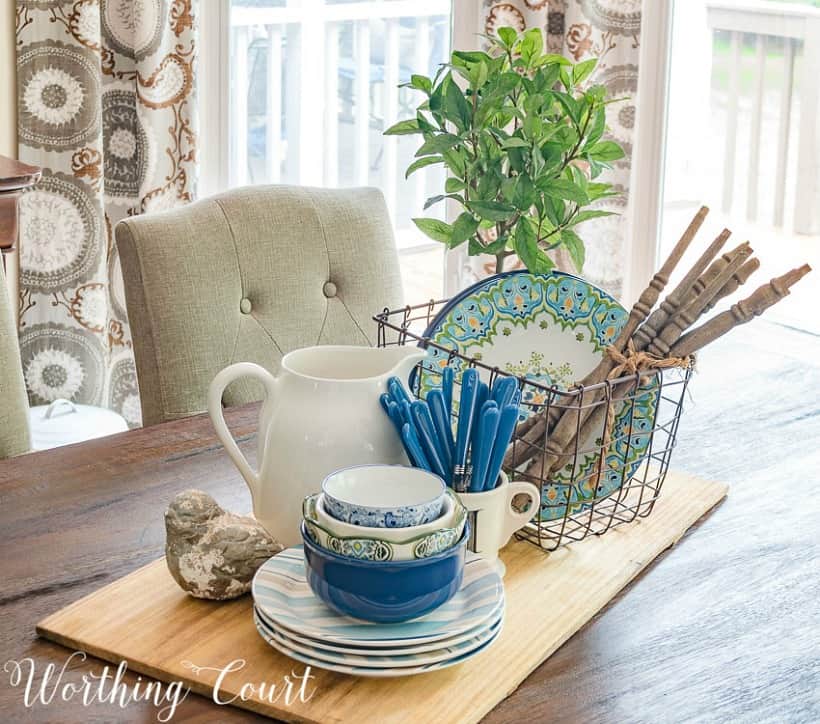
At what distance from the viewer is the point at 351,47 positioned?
298 cm

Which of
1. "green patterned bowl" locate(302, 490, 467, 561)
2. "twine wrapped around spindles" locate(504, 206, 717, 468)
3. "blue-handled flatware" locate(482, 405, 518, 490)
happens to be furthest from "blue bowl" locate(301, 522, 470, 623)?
"twine wrapped around spindles" locate(504, 206, 717, 468)

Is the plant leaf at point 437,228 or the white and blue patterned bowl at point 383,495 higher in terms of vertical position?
the plant leaf at point 437,228

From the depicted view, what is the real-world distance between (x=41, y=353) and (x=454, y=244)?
1.68 meters

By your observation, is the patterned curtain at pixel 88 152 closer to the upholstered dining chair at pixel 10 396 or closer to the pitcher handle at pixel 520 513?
the upholstered dining chair at pixel 10 396

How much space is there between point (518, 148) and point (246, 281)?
2.11 ft

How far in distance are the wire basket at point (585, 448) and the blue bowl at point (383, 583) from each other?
200 millimetres

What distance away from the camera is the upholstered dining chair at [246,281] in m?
1.51

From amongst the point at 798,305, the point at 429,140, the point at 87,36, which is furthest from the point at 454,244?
the point at 798,305

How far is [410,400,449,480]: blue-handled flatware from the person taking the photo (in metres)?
0.91

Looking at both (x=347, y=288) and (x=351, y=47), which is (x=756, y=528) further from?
(x=351, y=47)

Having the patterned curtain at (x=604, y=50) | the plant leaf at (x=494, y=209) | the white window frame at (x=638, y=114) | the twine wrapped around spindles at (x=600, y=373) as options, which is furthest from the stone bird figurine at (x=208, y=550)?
the white window frame at (x=638, y=114)

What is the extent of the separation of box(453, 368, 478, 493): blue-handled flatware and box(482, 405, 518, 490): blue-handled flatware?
0.02 metres

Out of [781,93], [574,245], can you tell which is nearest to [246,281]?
[574,245]

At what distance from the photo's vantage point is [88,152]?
2.44m
